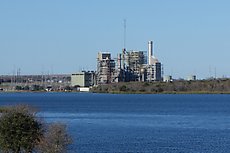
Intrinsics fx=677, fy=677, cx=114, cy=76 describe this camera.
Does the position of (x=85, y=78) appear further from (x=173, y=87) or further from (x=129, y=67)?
(x=173, y=87)

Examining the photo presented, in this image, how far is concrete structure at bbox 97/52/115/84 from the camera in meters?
180

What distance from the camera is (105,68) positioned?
600ft

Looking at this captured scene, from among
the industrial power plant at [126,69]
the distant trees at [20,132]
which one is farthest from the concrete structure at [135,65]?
the distant trees at [20,132]

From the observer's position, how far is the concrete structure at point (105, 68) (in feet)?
591

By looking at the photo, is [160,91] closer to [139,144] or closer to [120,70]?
[120,70]

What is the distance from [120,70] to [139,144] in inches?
5532

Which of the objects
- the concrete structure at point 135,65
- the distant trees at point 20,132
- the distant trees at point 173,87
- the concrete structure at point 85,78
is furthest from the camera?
the concrete structure at point 85,78

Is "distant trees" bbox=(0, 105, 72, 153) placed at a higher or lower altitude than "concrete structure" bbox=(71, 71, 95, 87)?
lower

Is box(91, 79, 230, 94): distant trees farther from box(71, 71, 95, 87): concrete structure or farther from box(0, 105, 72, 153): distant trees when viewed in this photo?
box(0, 105, 72, 153): distant trees

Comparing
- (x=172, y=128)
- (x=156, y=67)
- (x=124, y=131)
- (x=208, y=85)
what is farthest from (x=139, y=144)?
(x=156, y=67)

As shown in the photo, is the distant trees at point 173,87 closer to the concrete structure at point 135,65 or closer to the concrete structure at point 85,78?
the concrete structure at point 135,65

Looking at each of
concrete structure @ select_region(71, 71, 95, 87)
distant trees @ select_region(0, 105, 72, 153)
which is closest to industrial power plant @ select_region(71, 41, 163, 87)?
concrete structure @ select_region(71, 71, 95, 87)

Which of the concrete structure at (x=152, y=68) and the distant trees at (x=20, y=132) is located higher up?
the concrete structure at (x=152, y=68)

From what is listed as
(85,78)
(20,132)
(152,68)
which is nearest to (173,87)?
(152,68)
